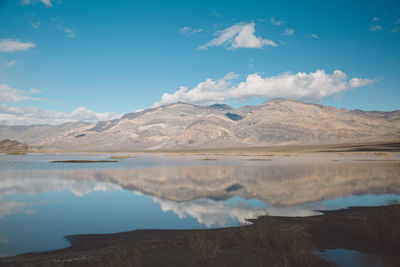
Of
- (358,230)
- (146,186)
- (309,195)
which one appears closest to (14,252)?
(358,230)

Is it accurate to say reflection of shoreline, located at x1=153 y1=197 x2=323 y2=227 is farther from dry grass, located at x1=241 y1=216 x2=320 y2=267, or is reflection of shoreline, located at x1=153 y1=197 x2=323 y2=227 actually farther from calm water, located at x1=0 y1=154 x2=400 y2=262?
dry grass, located at x1=241 y1=216 x2=320 y2=267

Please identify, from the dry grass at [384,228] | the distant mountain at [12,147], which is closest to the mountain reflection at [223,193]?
the dry grass at [384,228]

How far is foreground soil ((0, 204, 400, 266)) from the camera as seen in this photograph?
8.01m

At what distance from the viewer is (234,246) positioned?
369 inches

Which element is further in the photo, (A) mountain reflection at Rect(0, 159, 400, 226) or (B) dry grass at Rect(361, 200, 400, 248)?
(A) mountain reflection at Rect(0, 159, 400, 226)

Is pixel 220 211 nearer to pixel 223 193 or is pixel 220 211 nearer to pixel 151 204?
pixel 151 204

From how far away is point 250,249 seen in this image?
884 centimetres

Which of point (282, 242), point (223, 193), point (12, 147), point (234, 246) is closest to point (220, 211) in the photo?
point (223, 193)

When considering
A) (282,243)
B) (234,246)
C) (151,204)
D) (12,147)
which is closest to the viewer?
(282,243)

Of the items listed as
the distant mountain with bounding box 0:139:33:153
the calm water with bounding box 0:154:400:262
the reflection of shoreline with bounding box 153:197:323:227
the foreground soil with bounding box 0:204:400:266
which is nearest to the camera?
the foreground soil with bounding box 0:204:400:266

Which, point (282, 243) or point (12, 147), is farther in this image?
point (12, 147)

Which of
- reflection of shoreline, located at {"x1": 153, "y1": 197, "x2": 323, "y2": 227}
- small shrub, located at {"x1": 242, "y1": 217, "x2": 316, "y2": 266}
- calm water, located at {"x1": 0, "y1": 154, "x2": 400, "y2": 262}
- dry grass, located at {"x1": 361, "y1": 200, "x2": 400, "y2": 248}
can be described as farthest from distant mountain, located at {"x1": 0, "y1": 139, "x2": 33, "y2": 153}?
dry grass, located at {"x1": 361, "y1": 200, "x2": 400, "y2": 248}

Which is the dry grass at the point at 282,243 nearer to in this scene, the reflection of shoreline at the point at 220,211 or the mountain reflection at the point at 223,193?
the reflection of shoreline at the point at 220,211

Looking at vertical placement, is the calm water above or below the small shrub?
below
